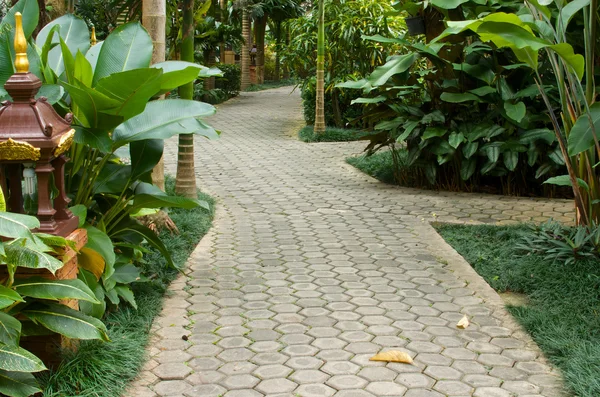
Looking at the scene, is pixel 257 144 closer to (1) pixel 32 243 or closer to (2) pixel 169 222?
(2) pixel 169 222

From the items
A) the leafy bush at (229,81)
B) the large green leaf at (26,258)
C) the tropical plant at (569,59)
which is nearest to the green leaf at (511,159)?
the tropical plant at (569,59)

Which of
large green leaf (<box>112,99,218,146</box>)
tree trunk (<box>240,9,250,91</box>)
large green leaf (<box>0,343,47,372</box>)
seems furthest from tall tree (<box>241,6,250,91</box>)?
large green leaf (<box>0,343,47,372</box>)

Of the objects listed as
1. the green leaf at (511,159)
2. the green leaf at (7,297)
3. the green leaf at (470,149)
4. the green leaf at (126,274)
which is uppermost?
the green leaf at (470,149)

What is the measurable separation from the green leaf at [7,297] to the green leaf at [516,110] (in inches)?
222

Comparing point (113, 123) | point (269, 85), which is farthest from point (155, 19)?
point (269, 85)

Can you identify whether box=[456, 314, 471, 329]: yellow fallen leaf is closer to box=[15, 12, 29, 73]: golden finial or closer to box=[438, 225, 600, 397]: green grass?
box=[438, 225, 600, 397]: green grass

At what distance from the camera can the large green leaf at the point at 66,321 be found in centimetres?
364

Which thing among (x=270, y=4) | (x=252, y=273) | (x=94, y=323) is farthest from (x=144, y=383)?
(x=270, y=4)

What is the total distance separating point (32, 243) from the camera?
3355 mm

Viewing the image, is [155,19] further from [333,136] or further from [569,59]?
[333,136]

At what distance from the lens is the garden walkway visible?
397cm

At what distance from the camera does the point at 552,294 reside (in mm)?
5125

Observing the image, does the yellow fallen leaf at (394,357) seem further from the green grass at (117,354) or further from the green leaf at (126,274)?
the green leaf at (126,274)

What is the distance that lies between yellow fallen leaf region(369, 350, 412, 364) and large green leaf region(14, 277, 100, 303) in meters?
1.62
